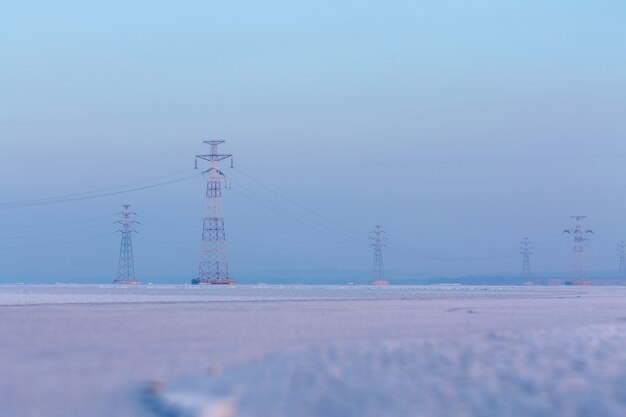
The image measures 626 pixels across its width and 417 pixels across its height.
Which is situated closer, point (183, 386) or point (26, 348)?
point (183, 386)

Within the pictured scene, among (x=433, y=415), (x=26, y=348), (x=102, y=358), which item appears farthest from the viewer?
(x=26, y=348)

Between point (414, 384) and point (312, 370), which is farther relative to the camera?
point (312, 370)

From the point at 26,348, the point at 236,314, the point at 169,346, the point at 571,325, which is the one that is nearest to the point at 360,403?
the point at 169,346

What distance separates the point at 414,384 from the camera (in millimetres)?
12695

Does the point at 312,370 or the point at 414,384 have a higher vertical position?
the point at 312,370

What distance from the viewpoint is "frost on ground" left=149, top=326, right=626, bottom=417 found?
438 inches

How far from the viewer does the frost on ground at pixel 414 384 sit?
11.1 meters

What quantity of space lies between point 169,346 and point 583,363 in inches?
298

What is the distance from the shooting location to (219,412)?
10898 millimetres

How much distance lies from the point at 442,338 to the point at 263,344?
11.5ft

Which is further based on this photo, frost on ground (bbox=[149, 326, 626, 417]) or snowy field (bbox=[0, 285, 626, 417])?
snowy field (bbox=[0, 285, 626, 417])

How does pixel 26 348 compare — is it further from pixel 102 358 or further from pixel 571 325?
pixel 571 325

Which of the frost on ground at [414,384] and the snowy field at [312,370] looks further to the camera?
the snowy field at [312,370]

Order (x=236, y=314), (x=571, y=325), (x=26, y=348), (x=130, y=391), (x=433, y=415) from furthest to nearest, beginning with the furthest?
(x=236, y=314)
(x=571, y=325)
(x=26, y=348)
(x=130, y=391)
(x=433, y=415)
